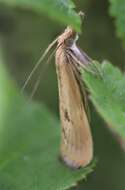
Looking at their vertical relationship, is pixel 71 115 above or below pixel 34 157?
above

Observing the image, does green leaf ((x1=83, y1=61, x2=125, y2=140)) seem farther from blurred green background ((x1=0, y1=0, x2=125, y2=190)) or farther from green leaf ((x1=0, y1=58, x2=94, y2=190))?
blurred green background ((x1=0, y1=0, x2=125, y2=190))

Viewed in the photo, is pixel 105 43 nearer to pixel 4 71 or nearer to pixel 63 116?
pixel 63 116

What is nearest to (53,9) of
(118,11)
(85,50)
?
(118,11)

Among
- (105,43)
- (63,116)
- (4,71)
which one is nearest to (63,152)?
(63,116)

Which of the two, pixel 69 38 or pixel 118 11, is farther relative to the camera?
pixel 69 38

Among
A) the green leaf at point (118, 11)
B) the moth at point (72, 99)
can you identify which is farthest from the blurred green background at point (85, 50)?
the green leaf at point (118, 11)

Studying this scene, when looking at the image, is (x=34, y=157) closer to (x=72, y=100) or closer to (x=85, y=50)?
(x=72, y=100)
